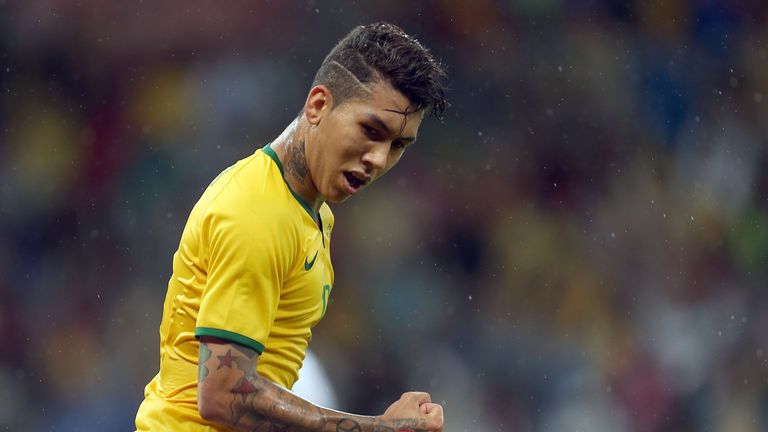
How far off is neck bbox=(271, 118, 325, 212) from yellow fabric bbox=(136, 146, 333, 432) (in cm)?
2

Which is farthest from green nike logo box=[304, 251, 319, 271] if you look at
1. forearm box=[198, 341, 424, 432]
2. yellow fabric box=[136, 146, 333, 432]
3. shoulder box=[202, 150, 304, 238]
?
forearm box=[198, 341, 424, 432]

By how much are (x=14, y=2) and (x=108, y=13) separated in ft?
1.41

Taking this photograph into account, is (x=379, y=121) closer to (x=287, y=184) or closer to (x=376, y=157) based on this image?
(x=376, y=157)

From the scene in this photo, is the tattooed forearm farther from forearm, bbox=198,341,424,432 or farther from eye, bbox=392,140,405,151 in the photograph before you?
forearm, bbox=198,341,424,432

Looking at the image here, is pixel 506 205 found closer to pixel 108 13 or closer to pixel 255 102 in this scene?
pixel 255 102

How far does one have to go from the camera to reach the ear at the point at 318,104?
76.1 inches

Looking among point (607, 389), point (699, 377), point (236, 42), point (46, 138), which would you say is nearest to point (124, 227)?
point (46, 138)

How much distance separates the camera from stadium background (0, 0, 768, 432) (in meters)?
4.89

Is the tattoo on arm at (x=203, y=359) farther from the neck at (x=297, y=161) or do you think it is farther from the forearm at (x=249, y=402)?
the neck at (x=297, y=161)

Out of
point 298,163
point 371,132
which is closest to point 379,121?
point 371,132

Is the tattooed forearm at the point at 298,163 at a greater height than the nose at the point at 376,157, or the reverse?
the nose at the point at 376,157

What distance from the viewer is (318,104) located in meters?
1.94

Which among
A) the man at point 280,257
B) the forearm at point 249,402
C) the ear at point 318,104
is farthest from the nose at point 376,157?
the forearm at point 249,402

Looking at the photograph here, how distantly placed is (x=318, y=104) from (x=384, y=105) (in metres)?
0.12
